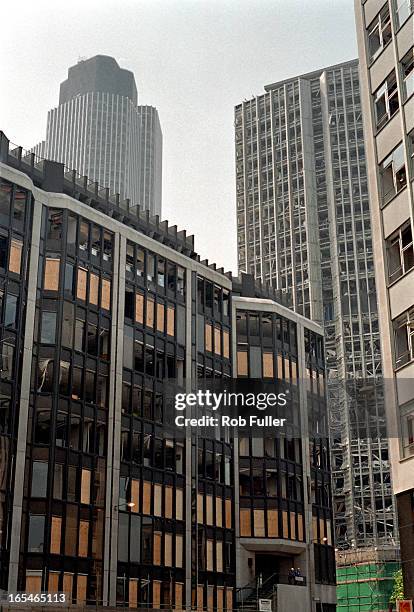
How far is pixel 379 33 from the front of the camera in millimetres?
19438

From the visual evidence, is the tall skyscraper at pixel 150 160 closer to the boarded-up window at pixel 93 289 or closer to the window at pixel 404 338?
the boarded-up window at pixel 93 289

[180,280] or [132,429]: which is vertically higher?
[180,280]

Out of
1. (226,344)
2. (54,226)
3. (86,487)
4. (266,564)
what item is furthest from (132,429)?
(266,564)

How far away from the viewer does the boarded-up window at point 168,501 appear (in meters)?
31.1

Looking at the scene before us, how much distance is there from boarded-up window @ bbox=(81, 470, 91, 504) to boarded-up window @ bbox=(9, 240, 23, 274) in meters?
6.71

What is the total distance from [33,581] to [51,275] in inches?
380

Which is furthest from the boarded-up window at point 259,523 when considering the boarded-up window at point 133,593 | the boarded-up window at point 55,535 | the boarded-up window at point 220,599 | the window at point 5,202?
the window at point 5,202

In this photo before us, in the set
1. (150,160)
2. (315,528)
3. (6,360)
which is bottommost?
(315,528)

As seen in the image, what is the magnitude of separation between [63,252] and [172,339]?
568 cm

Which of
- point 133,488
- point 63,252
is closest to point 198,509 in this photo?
point 133,488

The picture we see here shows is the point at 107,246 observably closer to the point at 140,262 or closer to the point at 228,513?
the point at 140,262

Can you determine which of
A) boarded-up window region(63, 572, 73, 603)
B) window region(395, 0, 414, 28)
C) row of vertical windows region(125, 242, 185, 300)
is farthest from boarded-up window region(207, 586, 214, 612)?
window region(395, 0, 414, 28)

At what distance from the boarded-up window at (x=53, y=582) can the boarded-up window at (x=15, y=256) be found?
9.25 m

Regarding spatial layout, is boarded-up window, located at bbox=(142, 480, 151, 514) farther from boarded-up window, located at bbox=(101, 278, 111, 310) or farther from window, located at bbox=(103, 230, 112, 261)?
window, located at bbox=(103, 230, 112, 261)
